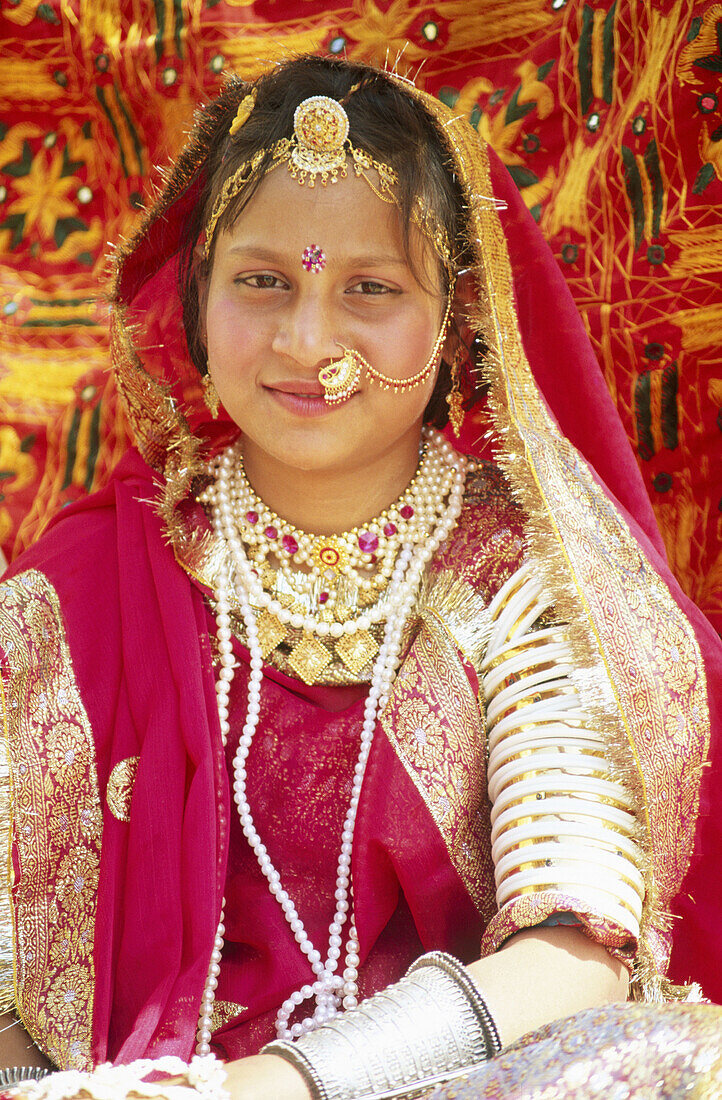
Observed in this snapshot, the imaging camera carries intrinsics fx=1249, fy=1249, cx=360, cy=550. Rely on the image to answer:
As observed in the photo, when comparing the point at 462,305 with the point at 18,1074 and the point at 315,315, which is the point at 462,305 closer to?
the point at 315,315

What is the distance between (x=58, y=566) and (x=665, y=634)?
30.8 inches

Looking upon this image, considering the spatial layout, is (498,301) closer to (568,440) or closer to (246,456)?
(568,440)

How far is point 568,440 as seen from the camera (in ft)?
5.44

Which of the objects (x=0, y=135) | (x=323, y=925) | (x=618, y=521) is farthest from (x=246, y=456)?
(x=0, y=135)

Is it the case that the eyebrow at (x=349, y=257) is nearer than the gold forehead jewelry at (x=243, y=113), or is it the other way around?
the eyebrow at (x=349, y=257)

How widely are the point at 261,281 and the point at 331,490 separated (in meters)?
0.28

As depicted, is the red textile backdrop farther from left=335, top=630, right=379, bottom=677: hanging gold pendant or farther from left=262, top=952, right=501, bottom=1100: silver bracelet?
left=262, top=952, right=501, bottom=1100: silver bracelet

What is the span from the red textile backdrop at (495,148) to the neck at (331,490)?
51 cm

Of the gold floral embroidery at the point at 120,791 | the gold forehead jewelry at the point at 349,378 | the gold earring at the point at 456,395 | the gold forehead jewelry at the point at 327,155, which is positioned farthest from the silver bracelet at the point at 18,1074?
the gold forehead jewelry at the point at 327,155

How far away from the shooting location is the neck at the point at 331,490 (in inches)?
64.0

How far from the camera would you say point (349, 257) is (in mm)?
1495

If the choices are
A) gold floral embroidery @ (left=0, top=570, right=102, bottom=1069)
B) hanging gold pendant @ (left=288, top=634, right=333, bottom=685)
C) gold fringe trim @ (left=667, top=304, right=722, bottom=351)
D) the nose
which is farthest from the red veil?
gold fringe trim @ (left=667, top=304, right=722, bottom=351)

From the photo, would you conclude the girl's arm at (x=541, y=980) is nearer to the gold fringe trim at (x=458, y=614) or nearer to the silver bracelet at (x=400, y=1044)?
the silver bracelet at (x=400, y=1044)

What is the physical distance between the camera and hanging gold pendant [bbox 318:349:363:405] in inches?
58.4
